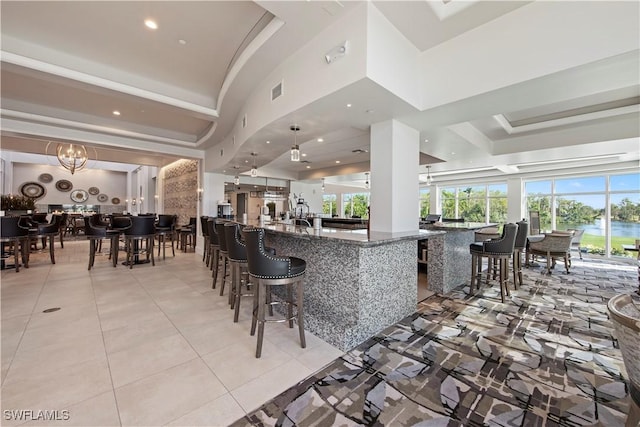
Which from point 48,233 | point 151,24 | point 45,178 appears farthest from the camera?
point 45,178

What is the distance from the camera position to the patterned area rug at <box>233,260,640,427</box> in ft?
5.36

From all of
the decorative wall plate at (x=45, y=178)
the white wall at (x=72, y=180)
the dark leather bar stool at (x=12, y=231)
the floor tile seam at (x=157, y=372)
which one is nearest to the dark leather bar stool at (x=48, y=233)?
the dark leather bar stool at (x=12, y=231)

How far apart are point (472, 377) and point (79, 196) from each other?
1816cm

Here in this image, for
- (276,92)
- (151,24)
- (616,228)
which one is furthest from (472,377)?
(616,228)

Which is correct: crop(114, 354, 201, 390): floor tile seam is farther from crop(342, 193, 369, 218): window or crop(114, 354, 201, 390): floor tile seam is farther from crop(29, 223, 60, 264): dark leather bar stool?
crop(342, 193, 369, 218): window

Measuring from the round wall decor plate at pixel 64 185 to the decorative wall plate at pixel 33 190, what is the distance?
1.83 feet

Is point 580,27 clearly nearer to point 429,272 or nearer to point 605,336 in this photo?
point 605,336

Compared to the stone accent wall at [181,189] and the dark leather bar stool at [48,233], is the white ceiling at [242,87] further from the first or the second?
the stone accent wall at [181,189]

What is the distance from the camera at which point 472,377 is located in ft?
6.61

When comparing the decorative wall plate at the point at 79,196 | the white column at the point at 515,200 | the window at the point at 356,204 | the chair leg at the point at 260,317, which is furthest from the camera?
the window at the point at 356,204

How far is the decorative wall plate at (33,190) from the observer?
475 inches

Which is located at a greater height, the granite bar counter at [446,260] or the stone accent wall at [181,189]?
the stone accent wall at [181,189]

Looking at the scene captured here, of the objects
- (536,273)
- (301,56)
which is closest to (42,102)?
(301,56)

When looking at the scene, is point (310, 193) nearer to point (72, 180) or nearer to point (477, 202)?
point (477, 202)
